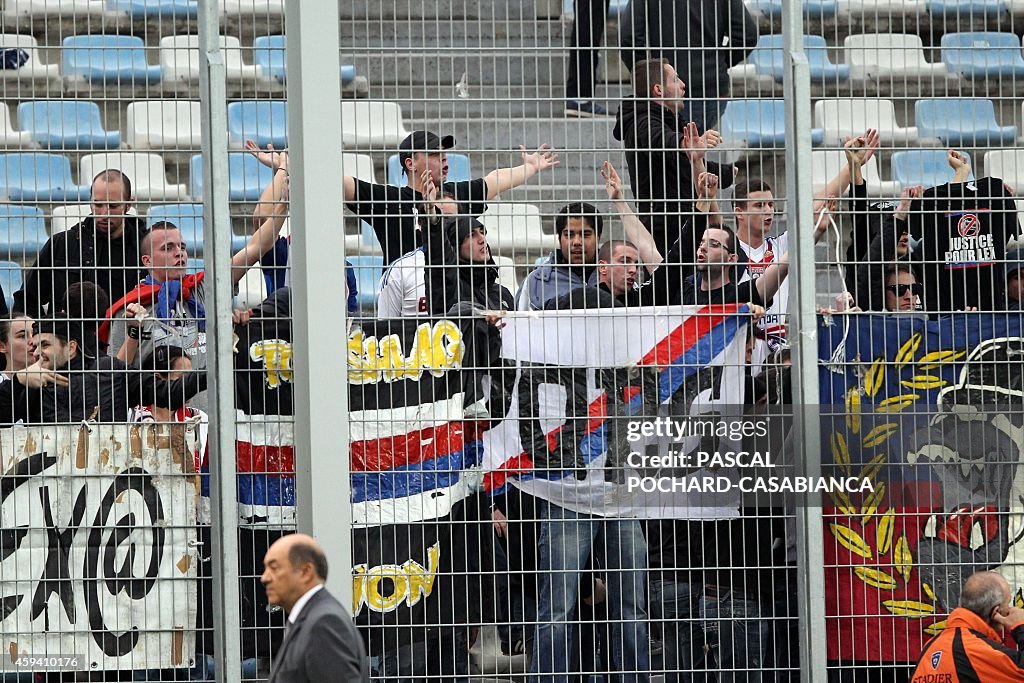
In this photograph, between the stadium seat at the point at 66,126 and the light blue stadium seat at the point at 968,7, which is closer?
the stadium seat at the point at 66,126

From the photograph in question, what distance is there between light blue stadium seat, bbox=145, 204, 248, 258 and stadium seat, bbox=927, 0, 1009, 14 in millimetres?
3579

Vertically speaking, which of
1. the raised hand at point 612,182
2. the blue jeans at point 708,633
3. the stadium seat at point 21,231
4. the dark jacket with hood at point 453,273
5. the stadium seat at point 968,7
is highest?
the stadium seat at point 968,7

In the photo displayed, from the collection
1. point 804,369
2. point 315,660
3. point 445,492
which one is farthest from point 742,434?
point 315,660

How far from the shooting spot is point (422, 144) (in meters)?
6.21

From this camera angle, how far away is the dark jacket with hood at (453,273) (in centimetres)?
627

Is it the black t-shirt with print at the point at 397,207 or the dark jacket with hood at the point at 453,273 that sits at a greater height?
the black t-shirt with print at the point at 397,207

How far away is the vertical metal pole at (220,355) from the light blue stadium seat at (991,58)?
340cm

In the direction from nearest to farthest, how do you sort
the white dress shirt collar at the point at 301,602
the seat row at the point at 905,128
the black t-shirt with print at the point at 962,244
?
the white dress shirt collar at the point at 301,602, the black t-shirt with print at the point at 962,244, the seat row at the point at 905,128

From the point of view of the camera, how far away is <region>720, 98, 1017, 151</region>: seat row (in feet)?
21.7

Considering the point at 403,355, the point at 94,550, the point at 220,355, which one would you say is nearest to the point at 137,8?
the point at 220,355

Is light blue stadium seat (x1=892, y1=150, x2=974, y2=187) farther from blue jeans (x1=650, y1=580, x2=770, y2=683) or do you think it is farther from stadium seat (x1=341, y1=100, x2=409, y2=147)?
stadium seat (x1=341, y1=100, x2=409, y2=147)

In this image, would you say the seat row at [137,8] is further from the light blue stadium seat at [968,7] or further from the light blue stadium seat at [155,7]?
the light blue stadium seat at [968,7]

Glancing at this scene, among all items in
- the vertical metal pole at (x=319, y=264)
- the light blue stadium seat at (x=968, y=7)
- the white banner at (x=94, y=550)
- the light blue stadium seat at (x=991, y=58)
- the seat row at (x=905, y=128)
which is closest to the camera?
the vertical metal pole at (x=319, y=264)

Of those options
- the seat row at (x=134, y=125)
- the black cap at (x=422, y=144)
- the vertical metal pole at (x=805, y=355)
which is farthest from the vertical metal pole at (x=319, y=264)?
the vertical metal pole at (x=805, y=355)
